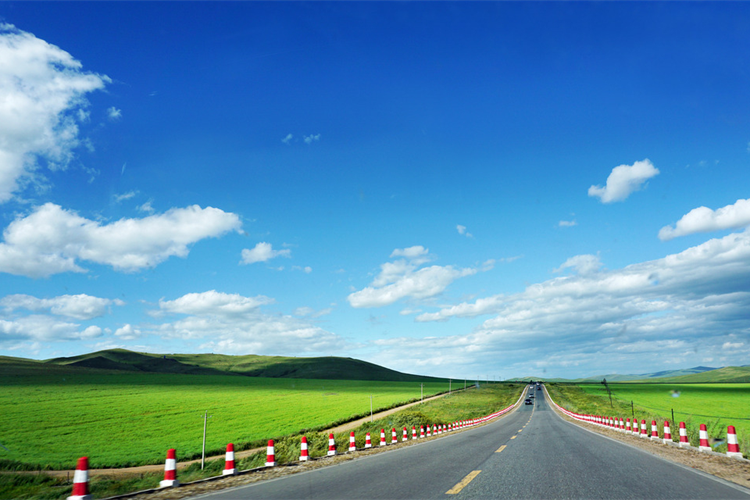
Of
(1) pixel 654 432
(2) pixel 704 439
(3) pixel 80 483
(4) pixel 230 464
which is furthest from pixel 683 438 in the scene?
(3) pixel 80 483

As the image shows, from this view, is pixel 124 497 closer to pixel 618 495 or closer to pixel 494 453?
pixel 618 495

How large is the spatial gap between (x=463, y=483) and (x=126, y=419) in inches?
2202

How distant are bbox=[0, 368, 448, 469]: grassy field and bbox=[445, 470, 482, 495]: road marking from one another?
2981 centimetres

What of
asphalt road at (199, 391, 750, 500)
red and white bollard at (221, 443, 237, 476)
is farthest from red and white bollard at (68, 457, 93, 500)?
red and white bollard at (221, 443, 237, 476)

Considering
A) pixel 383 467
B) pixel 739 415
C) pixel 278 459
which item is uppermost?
pixel 383 467

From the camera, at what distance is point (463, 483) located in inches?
340

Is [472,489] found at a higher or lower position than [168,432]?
higher

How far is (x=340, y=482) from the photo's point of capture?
9.58 metres

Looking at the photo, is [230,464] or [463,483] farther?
[230,464]

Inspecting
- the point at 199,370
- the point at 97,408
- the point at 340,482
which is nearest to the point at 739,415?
the point at 340,482

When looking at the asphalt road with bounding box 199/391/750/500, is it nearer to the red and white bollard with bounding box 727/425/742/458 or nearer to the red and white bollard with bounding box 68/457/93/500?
the red and white bollard with bounding box 68/457/93/500

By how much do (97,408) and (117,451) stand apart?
Result: 96.9ft

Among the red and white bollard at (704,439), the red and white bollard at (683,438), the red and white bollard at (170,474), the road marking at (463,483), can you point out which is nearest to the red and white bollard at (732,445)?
the red and white bollard at (704,439)

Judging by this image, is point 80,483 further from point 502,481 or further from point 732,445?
point 732,445
